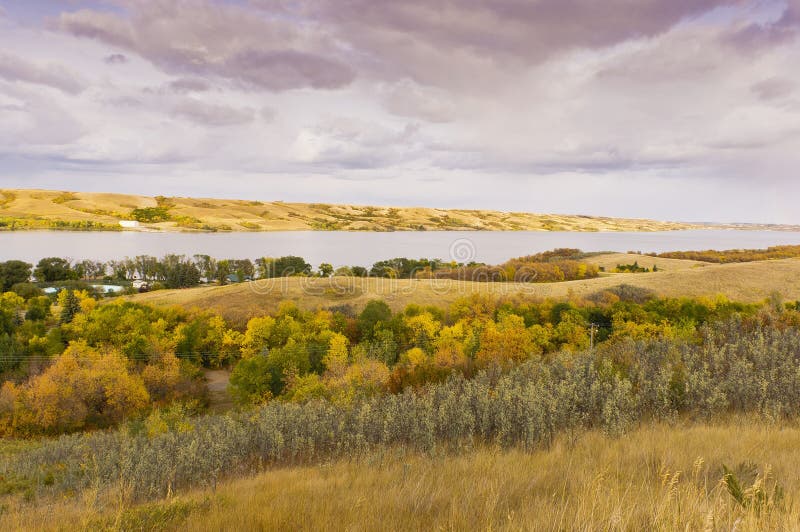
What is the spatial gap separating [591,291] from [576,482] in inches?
2515

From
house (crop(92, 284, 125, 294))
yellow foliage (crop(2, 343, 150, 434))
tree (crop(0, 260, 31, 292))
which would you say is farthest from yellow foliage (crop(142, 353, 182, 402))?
tree (crop(0, 260, 31, 292))

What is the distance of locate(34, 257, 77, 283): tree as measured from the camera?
4053 inches

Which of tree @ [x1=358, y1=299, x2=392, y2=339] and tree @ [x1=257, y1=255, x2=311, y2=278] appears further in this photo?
tree @ [x1=257, y1=255, x2=311, y2=278]

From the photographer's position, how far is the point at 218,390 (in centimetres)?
4653

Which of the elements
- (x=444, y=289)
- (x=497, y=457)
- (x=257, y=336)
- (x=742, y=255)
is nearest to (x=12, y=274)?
(x=257, y=336)

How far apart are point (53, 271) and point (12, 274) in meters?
9.68

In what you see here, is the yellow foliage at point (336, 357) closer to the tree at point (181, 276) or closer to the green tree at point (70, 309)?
the green tree at point (70, 309)

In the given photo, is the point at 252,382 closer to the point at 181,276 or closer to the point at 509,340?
the point at 509,340

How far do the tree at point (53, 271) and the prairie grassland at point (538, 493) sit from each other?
419 feet

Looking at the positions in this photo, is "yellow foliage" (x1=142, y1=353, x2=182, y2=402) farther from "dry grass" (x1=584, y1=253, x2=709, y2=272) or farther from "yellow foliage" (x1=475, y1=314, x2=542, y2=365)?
"dry grass" (x1=584, y1=253, x2=709, y2=272)

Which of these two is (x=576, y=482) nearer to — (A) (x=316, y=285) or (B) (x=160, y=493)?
(B) (x=160, y=493)

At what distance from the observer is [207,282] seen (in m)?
117

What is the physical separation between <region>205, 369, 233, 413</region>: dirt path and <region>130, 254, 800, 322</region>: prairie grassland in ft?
28.6

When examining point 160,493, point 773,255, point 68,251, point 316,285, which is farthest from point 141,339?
point 773,255
